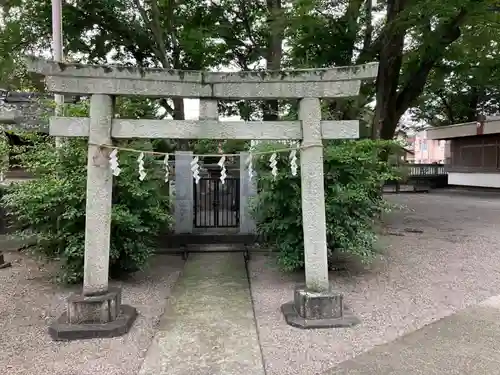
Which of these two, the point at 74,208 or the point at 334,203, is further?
the point at 334,203

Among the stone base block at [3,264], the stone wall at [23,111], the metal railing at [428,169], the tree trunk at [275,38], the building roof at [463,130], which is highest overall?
the tree trunk at [275,38]

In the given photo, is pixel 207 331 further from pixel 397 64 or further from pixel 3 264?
pixel 397 64

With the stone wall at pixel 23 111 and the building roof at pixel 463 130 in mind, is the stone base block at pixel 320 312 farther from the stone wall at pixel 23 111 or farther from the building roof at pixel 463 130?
the building roof at pixel 463 130

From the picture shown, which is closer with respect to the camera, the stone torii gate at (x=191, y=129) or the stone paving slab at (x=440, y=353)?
the stone paving slab at (x=440, y=353)

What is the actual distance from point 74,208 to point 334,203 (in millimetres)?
3399

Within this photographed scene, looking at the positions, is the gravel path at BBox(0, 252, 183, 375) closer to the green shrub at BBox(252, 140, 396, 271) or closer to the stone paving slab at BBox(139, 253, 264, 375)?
the stone paving slab at BBox(139, 253, 264, 375)

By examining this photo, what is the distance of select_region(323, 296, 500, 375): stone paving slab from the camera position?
Answer: 3.19m

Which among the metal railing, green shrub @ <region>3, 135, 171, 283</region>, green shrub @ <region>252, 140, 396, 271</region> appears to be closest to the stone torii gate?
green shrub @ <region>3, 135, 171, 283</region>

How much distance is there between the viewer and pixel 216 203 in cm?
851

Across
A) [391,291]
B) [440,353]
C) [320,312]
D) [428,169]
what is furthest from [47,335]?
[428,169]

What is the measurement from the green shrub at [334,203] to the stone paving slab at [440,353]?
5.61 ft

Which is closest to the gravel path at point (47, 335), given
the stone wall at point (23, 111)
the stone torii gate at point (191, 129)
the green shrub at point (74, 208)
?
the stone torii gate at point (191, 129)

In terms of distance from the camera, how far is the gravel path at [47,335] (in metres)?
3.31

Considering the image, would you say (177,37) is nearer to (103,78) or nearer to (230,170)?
(230,170)
